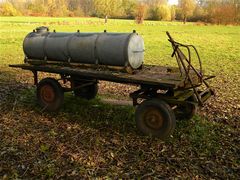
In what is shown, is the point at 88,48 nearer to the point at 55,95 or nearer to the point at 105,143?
the point at 55,95

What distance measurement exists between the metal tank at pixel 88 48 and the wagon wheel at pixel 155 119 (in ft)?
3.71

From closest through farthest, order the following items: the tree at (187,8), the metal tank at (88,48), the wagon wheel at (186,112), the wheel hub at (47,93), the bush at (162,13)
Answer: the metal tank at (88,48) → the wagon wheel at (186,112) → the wheel hub at (47,93) → the tree at (187,8) → the bush at (162,13)

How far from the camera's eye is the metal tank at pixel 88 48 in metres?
7.18

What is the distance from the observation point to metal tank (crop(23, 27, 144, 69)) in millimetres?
7176

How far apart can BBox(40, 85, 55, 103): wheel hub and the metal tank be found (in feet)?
2.51

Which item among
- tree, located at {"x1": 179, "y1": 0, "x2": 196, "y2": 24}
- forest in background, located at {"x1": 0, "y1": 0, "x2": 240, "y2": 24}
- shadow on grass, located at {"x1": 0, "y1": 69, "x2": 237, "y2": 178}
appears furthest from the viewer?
tree, located at {"x1": 179, "y1": 0, "x2": 196, "y2": 24}

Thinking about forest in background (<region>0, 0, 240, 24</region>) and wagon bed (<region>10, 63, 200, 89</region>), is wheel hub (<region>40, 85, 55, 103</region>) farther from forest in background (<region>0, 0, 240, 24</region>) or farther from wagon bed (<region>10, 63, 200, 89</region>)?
forest in background (<region>0, 0, 240, 24</region>)

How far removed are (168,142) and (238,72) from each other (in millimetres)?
10377

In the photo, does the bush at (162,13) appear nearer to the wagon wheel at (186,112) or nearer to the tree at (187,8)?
the tree at (187,8)

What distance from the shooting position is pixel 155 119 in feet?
22.3

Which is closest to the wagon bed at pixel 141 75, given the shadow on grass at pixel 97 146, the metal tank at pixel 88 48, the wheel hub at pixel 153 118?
the metal tank at pixel 88 48

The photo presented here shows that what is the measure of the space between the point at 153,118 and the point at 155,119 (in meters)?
0.05

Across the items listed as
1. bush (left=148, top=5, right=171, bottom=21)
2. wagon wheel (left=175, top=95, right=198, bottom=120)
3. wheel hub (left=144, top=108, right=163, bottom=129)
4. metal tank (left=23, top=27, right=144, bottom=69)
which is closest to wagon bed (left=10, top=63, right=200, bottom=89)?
metal tank (left=23, top=27, right=144, bottom=69)

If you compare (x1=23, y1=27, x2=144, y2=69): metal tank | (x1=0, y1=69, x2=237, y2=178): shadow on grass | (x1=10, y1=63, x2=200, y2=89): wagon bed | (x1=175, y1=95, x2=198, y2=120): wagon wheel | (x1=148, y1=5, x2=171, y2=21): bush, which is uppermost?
(x1=148, y1=5, x2=171, y2=21): bush
